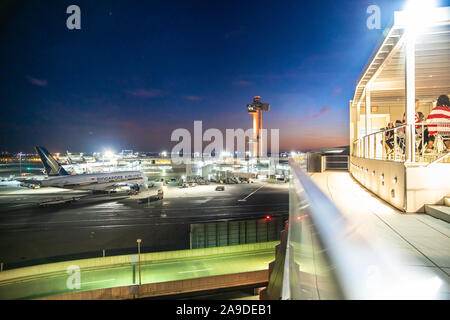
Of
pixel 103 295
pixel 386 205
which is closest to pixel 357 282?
pixel 386 205

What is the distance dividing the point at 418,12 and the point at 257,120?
338 ft

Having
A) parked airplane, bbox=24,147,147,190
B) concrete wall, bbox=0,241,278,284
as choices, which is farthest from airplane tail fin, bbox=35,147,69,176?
concrete wall, bbox=0,241,278,284

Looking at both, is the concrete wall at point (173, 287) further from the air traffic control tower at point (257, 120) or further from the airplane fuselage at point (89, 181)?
the air traffic control tower at point (257, 120)

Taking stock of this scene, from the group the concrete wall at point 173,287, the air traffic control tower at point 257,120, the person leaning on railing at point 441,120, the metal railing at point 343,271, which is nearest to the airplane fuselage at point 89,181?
the concrete wall at point 173,287

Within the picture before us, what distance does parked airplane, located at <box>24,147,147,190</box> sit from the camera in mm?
29938

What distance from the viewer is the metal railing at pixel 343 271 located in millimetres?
1886

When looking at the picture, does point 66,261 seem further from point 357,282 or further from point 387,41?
point 387,41

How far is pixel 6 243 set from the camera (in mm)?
14984

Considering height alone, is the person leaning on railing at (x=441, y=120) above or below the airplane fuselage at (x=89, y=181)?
above

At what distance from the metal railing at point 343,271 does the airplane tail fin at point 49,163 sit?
3835 centimetres

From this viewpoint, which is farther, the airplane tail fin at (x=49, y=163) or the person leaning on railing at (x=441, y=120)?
the airplane tail fin at (x=49, y=163)

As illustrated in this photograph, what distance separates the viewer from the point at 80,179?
30.2 meters

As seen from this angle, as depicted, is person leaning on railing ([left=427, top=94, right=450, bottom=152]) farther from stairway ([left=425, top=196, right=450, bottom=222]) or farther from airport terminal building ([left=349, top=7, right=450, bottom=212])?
stairway ([left=425, top=196, right=450, bottom=222])

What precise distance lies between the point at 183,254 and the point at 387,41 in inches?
511
